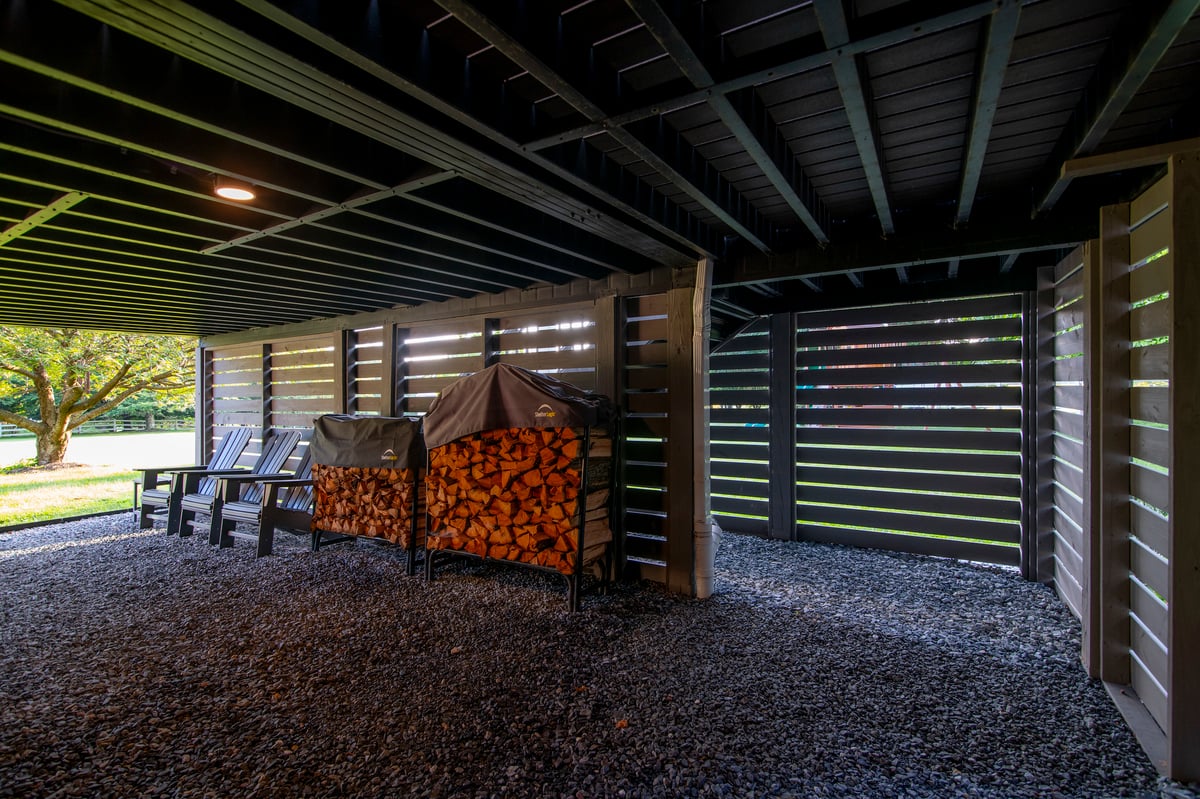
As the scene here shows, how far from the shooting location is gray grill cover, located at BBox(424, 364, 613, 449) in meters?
3.54

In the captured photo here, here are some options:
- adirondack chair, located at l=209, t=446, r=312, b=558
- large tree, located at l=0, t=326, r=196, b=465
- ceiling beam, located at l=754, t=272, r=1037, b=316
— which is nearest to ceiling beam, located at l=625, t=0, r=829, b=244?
ceiling beam, located at l=754, t=272, r=1037, b=316

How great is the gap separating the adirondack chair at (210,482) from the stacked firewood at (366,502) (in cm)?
108

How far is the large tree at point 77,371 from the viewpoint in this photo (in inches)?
374

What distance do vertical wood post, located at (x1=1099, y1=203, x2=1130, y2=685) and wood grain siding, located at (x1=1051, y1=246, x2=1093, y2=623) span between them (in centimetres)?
92

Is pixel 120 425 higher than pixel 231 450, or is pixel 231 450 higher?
pixel 231 450

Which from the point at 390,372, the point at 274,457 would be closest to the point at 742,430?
the point at 390,372

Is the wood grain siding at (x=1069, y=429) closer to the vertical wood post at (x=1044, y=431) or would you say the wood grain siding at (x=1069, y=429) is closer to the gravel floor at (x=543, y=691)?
the vertical wood post at (x=1044, y=431)

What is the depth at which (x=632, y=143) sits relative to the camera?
2117 millimetres

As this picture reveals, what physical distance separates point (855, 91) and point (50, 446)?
14.3 metres

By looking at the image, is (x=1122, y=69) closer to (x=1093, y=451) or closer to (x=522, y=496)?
(x=1093, y=451)

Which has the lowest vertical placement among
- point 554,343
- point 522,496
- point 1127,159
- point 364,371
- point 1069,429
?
point 522,496

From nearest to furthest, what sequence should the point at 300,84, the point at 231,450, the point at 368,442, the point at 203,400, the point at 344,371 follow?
the point at 300,84 < the point at 368,442 < the point at 344,371 < the point at 231,450 < the point at 203,400

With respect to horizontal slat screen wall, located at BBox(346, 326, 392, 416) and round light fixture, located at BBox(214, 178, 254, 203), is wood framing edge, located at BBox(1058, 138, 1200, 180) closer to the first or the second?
round light fixture, located at BBox(214, 178, 254, 203)

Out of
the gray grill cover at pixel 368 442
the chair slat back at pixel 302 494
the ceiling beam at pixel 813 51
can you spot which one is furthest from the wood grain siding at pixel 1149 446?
the chair slat back at pixel 302 494
